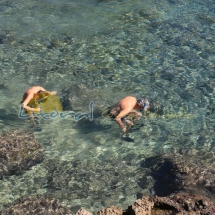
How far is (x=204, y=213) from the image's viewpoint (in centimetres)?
485

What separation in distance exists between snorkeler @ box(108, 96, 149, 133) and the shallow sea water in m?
0.25

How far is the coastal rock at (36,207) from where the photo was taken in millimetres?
6320

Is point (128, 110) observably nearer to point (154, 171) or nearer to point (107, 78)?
point (154, 171)

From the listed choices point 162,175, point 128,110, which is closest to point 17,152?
point 128,110

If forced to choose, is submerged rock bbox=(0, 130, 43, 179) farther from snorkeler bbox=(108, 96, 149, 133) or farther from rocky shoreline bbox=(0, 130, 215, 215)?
snorkeler bbox=(108, 96, 149, 133)

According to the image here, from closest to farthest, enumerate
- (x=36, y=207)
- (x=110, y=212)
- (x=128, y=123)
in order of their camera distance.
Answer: (x=110, y=212)
(x=36, y=207)
(x=128, y=123)

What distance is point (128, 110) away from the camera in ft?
27.8

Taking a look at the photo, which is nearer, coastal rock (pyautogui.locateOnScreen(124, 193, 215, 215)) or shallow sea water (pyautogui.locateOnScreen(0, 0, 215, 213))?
coastal rock (pyautogui.locateOnScreen(124, 193, 215, 215))

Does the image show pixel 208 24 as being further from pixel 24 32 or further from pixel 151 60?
pixel 24 32

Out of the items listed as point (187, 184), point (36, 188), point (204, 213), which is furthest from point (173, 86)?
point (204, 213)

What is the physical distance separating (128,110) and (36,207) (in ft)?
10.2

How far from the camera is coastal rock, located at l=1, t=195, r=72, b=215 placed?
6320 millimetres

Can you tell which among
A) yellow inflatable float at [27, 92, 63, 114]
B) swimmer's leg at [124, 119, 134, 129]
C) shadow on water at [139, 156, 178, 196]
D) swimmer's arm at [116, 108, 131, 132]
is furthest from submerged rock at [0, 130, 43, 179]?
shadow on water at [139, 156, 178, 196]

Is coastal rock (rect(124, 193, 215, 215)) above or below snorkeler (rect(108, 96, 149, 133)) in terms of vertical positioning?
above
